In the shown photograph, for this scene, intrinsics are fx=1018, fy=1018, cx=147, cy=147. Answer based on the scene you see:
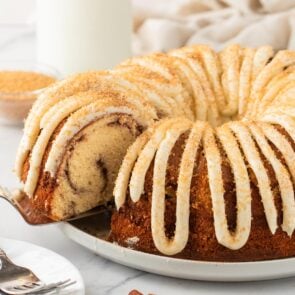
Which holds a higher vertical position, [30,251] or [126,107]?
[126,107]

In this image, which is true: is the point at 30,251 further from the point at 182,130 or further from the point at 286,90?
the point at 286,90

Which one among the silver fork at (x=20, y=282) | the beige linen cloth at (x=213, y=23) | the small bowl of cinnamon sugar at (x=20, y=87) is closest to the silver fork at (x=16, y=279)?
the silver fork at (x=20, y=282)

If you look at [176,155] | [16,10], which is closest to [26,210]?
[176,155]

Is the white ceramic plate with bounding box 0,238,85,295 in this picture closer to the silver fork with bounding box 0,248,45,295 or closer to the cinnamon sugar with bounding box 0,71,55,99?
the silver fork with bounding box 0,248,45,295

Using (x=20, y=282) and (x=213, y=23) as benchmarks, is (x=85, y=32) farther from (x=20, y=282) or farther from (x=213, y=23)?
(x=20, y=282)

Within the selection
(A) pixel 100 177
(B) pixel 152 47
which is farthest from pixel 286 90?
(B) pixel 152 47

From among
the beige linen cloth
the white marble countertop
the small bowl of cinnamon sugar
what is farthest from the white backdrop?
the white marble countertop
